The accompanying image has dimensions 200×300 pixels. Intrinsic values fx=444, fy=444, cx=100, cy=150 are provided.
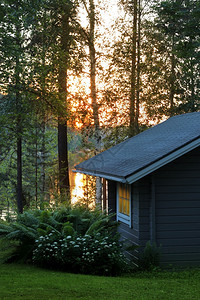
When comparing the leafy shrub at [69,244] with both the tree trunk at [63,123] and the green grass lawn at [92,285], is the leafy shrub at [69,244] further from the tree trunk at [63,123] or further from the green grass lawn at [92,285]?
the tree trunk at [63,123]

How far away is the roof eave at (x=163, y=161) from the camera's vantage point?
9820 millimetres

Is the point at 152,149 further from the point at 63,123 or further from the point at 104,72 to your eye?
the point at 104,72

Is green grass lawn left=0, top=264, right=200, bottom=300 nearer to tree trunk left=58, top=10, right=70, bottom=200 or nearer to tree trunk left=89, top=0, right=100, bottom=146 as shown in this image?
tree trunk left=58, top=10, right=70, bottom=200

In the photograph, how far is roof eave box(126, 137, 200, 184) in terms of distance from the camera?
9820mm

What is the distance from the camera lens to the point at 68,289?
8.06 meters

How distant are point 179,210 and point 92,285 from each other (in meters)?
3.50

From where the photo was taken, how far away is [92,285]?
8.45 metres

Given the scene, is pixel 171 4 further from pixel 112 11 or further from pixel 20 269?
pixel 20 269

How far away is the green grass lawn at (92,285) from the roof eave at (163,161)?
218 cm

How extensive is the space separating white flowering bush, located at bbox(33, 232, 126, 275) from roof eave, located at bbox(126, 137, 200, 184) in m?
1.65

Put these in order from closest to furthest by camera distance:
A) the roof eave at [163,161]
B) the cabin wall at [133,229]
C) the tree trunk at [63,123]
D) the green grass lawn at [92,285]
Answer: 1. the green grass lawn at [92,285]
2. the roof eave at [163,161]
3. the cabin wall at [133,229]
4. the tree trunk at [63,123]

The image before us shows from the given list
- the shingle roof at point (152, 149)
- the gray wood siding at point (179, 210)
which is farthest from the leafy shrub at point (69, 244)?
the shingle roof at point (152, 149)

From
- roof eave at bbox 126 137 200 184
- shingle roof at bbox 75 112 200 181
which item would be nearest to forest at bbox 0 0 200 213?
shingle roof at bbox 75 112 200 181

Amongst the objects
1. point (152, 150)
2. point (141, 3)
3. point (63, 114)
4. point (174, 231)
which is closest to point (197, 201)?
point (174, 231)
